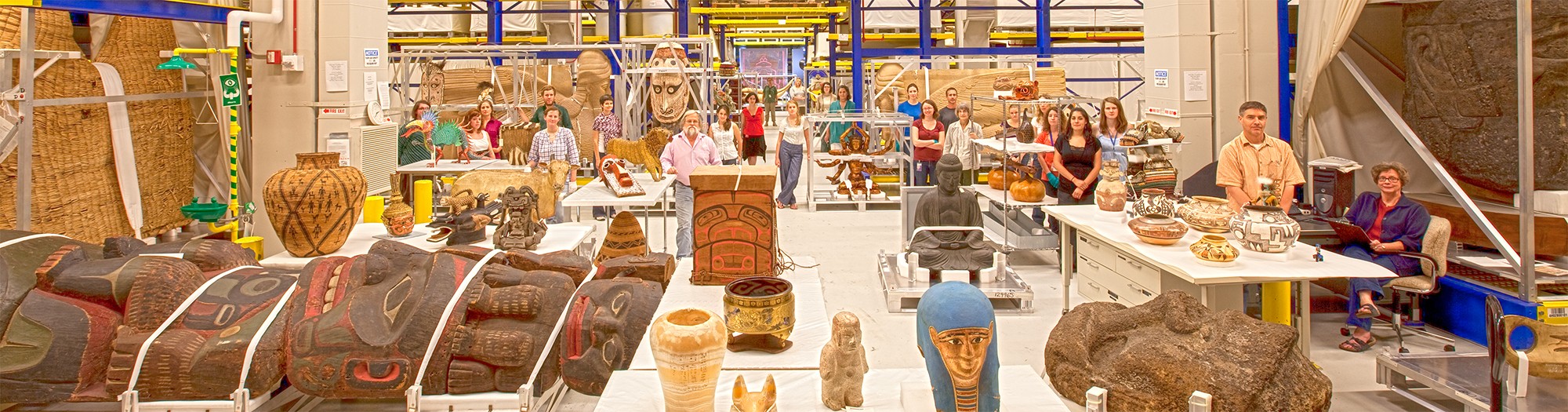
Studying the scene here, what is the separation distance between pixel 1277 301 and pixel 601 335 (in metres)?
3.00

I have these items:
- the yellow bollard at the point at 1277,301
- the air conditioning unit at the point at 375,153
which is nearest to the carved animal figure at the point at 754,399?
the yellow bollard at the point at 1277,301

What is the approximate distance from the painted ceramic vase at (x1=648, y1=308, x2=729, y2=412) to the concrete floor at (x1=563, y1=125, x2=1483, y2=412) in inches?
30.4

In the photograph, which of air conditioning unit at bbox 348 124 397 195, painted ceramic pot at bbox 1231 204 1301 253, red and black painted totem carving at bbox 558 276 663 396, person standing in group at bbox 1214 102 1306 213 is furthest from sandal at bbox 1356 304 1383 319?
air conditioning unit at bbox 348 124 397 195

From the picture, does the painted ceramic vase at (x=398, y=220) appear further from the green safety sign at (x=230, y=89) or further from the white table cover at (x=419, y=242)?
the green safety sign at (x=230, y=89)

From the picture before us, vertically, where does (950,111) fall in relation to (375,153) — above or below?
above

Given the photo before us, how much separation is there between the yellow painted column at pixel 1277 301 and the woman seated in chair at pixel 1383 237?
1148 millimetres

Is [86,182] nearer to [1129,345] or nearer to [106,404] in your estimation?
[106,404]

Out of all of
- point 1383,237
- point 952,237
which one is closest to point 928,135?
point 952,237

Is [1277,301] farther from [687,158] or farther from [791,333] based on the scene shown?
[687,158]

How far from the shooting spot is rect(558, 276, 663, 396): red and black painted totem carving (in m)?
3.35

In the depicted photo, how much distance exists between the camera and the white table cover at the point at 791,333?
7.99ft

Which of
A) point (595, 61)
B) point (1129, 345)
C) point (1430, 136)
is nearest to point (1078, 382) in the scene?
point (1129, 345)

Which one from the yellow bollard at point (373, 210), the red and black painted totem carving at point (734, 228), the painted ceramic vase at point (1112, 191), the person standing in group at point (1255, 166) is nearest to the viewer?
the red and black painted totem carving at point (734, 228)

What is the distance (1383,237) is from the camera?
5195 mm
